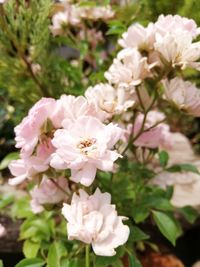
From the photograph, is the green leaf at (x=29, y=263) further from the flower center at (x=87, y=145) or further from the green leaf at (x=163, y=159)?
the green leaf at (x=163, y=159)

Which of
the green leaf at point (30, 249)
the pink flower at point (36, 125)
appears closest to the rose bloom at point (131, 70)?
the pink flower at point (36, 125)

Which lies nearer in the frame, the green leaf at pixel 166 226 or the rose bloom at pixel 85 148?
the rose bloom at pixel 85 148

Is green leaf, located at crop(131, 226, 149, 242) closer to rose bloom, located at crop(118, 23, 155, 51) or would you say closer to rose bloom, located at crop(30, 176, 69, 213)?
rose bloom, located at crop(30, 176, 69, 213)

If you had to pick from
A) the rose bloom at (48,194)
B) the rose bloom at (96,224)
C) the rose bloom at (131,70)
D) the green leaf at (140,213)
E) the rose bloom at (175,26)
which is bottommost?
the green leaf at (140,213)

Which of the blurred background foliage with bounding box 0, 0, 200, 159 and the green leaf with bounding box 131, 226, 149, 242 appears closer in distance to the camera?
the green leaf with bounding box 131, 226, 149, 242

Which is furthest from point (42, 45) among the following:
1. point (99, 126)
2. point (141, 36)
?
point (99, 126)

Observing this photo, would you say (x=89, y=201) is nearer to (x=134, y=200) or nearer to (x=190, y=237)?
(x=134, y=200)

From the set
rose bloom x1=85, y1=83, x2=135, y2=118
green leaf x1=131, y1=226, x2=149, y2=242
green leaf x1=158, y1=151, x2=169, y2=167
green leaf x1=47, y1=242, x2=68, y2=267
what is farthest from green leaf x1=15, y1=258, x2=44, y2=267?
green leaf x1=158, y1=151, x2=169, y2=167

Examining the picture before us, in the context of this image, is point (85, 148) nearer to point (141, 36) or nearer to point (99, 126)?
point (99, 126)
